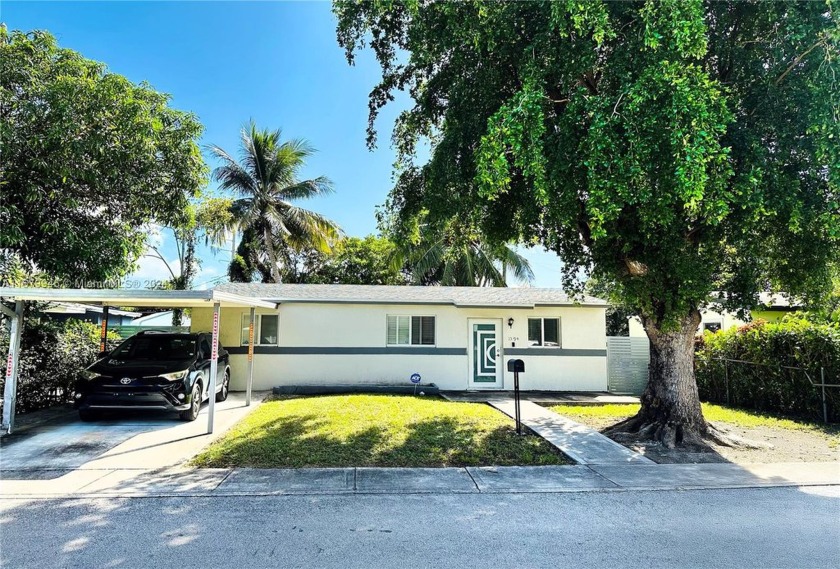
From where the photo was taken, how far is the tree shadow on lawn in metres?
6.16

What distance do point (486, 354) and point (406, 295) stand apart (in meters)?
3.04

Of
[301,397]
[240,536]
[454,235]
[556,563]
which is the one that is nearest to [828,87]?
[556,563]

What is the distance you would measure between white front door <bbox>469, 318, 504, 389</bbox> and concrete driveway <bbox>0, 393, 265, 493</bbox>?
23.3ft

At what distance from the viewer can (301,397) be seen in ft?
38.3

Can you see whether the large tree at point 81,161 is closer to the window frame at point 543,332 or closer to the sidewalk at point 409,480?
the sidewalk at point 409,480

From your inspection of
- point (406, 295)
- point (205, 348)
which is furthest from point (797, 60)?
point (205, 348)

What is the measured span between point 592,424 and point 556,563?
6.03 metres

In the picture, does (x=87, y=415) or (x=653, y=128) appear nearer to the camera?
(x=653, y=128)

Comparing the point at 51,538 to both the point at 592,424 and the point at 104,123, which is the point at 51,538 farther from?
the point at 592,424

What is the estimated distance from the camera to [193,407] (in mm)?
8523

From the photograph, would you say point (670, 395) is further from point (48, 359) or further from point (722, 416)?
point (48, 359)

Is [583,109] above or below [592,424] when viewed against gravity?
above

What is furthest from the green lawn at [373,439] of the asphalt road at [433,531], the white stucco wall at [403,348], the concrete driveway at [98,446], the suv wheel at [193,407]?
the white stucco wall at [403,348]

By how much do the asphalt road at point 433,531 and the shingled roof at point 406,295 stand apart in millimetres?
8095
